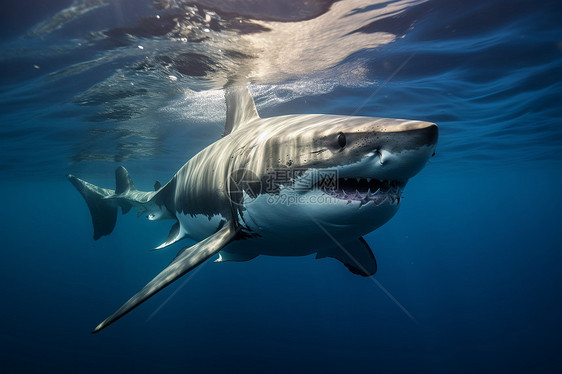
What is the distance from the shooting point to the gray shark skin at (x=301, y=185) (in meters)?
1.86

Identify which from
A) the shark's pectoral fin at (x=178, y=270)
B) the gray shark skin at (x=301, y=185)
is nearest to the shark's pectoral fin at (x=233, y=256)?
the gray shark skin at (x=301, y=185)

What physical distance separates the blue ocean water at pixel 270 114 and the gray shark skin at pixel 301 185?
111 inches

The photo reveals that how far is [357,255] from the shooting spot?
15.4 ft

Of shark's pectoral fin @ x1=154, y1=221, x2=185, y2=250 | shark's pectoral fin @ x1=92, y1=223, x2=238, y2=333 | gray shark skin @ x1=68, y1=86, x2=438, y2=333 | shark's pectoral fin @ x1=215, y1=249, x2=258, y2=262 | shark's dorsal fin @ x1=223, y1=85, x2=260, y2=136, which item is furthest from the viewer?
shark's pectoral fin @ x1=154, y1=221, x2=185, y2=250

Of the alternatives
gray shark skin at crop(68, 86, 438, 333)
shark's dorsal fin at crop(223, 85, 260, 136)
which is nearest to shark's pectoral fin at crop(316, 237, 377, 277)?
gray shark skin at crop(68, 86, 438, 333)

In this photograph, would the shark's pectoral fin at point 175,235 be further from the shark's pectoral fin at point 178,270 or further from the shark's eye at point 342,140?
the shark's eye at point 342,140

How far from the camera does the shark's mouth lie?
7.04ft

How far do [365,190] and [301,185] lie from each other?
0.48m

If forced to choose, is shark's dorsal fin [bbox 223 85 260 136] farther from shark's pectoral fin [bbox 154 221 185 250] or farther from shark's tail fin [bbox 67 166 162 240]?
shark's tail fin [bbox 67 166 162 240]

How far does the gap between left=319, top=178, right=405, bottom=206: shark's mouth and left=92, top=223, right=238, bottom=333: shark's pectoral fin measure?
1.27 metres

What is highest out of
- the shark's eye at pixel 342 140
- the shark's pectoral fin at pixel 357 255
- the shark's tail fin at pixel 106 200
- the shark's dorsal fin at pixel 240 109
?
the shark's eye at pixel 342 140

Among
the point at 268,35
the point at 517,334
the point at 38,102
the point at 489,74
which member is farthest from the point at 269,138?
the point at 517,334

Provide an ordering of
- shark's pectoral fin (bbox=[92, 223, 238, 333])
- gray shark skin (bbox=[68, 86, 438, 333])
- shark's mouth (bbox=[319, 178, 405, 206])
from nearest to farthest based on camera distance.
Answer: gray shark skin (bbox=[68, 86, 438, 333]) → shark's mouth (bbox=[319, 178, 405, 206]) → shark's pectoral fin (bbox=[92, 223, 238, 333])

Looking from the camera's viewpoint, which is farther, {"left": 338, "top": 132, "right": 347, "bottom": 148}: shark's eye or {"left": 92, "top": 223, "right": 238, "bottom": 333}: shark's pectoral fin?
{"left": 92, "top": 223, "right": 238, "bottom": 333}: shark's pectoral fin
